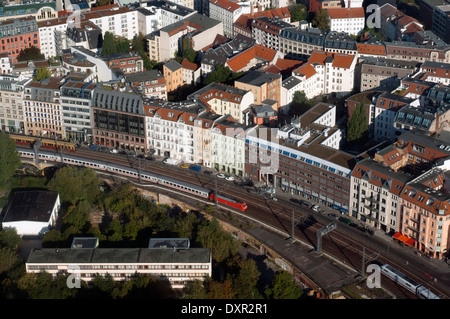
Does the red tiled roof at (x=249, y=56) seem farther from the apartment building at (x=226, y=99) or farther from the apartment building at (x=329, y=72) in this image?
the apartment building at (x=226, y=99)

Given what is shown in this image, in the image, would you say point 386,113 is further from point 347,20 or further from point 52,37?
point 52,37

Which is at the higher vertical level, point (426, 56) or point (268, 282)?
point (426, 56)

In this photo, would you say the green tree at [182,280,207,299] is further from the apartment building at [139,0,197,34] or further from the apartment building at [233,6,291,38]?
the apartment building at [139,0,197,34]

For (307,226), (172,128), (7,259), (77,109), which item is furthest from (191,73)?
(7,259)

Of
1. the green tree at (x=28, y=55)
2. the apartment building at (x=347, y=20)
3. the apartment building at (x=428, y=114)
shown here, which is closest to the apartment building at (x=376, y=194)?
the apartment building at (x=428, y=114)

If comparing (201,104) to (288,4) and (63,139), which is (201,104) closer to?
(63,139)
